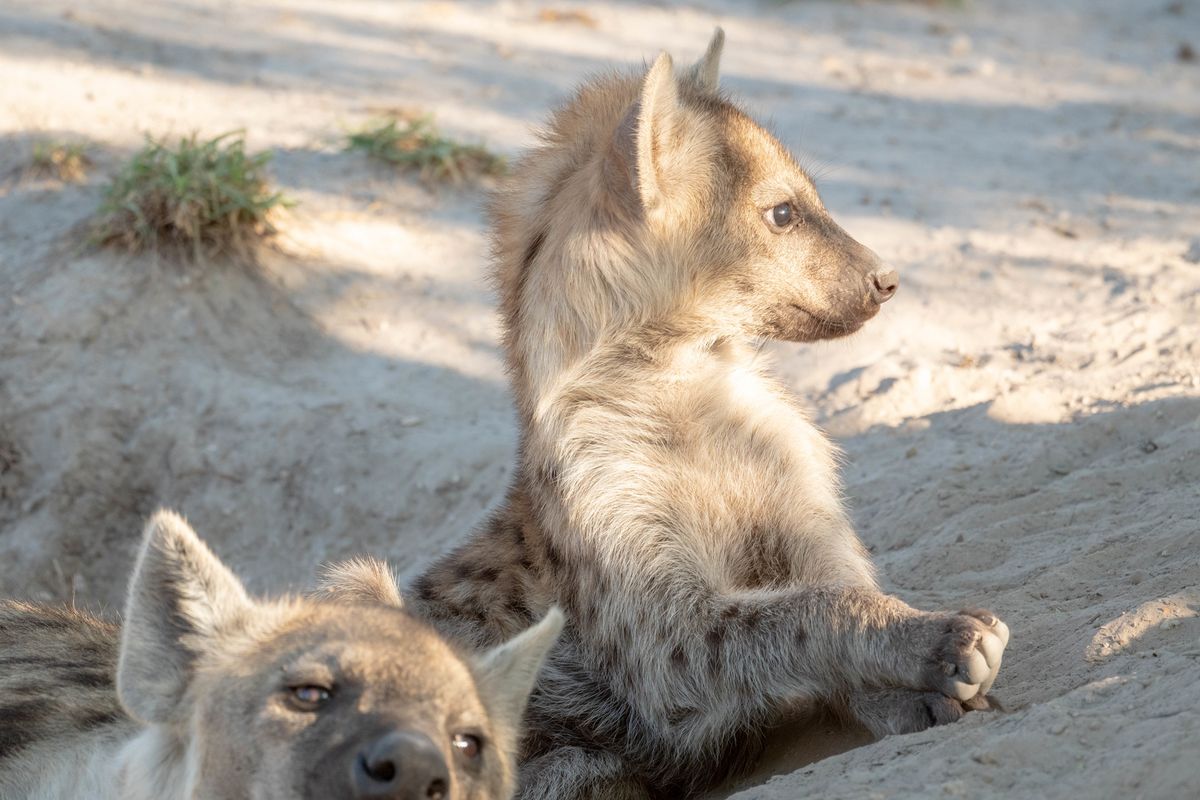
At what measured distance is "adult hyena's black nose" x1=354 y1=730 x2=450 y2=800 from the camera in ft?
7.40

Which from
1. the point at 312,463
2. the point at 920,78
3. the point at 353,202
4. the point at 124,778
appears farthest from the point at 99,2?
the point at 124,778

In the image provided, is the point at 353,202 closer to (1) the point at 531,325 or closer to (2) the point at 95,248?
(2) the point at 95,248

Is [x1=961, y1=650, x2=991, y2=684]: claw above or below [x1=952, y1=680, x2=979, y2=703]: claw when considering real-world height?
above

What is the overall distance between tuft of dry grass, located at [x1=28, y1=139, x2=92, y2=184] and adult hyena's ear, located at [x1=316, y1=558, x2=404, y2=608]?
12.1 ft

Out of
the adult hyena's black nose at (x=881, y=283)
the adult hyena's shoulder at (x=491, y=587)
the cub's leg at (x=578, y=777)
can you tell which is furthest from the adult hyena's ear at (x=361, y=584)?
the adult hyena's black nose at (x=881, y=283)

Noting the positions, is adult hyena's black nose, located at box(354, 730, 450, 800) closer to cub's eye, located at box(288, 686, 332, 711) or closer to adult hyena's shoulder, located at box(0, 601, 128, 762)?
cub's eye, located at box(288, 686, 332, 711)

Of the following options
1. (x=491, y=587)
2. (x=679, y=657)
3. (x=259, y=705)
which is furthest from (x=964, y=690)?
(x=259, y=705)

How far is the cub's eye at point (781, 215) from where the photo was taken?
12.2 ft

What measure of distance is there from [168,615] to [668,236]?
1.58 metres

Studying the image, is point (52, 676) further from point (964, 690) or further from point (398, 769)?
point (964, 690)

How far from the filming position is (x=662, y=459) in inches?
144

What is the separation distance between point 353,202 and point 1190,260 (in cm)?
387

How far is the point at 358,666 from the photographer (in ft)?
8.16

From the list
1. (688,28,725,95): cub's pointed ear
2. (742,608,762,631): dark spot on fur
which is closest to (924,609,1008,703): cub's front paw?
(742,608,762,631): dark spot on fur
